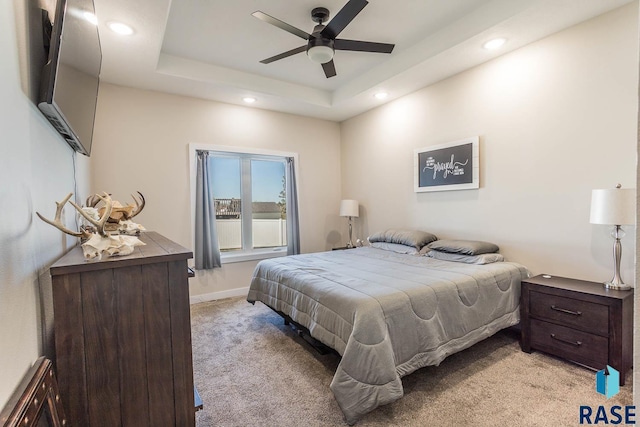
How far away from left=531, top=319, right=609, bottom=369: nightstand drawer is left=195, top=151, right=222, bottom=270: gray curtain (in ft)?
11.9

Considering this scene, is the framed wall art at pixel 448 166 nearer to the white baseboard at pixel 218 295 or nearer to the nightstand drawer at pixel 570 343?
the nightstand drawer at pixel 570 343

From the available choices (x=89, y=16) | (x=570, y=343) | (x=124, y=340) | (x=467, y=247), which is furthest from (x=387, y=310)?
(x=89, y=16)

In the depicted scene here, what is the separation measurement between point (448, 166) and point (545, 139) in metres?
0.96

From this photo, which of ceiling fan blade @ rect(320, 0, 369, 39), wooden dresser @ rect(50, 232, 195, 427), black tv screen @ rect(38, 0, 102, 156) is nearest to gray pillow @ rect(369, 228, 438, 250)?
ceiling fan blade @ rect(320, 0, 369, 39)

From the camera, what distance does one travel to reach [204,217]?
3916 mm

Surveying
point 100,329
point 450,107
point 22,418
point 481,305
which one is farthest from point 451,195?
point 22,418

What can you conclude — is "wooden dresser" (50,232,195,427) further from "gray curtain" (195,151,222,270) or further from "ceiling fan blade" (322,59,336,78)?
"gray curtain" (195,151,222,270)

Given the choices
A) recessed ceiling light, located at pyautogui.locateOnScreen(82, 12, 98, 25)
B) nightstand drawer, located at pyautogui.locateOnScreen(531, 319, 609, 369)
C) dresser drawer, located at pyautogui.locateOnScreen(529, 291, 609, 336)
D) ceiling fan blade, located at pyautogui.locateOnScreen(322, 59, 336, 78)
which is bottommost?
nightstand drawer, located at pyautogui.locateOnScreen(531, 319, 609, 369)

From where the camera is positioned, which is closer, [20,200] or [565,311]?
[20,200]

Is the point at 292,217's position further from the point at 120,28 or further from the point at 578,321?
the point at 578,321

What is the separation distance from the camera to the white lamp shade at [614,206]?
2.05m

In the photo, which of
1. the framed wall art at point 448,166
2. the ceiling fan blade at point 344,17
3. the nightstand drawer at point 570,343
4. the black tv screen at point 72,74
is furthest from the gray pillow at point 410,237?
the black tv screen at point 72,74

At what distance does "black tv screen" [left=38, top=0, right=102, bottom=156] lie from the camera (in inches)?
43.4

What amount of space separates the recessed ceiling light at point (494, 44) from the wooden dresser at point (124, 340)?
3.18 meters
